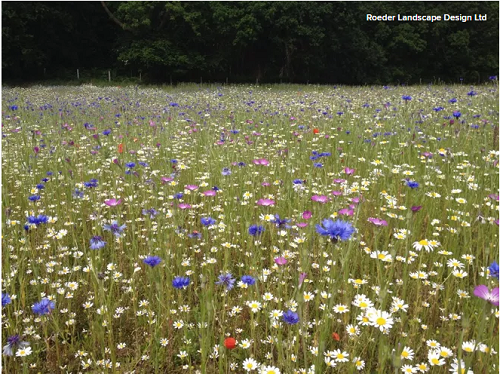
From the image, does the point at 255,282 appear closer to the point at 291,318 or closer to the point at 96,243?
the point at 291,318

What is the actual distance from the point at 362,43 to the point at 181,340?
2653cm

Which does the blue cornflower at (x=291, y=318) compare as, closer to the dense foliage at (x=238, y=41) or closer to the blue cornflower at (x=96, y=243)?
the blue cornflower at (x=96, y=243)

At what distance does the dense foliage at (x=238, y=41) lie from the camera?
22234 mm

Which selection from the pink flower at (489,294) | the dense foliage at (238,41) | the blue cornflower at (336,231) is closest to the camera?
the pink flower at (489,294)

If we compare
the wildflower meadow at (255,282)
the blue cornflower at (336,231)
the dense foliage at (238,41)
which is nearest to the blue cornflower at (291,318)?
the wildflower meadow at (255,282)

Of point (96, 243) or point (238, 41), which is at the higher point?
point (238, 41)

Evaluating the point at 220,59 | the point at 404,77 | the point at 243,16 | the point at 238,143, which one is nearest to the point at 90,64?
the point at 220,59

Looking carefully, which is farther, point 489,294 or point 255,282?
point 255,282

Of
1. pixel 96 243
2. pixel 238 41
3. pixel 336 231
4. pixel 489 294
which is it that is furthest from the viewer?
pixel 238 41

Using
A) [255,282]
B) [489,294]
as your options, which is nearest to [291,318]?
[255,282]

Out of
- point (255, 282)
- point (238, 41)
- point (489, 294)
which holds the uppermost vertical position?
point (238, 41)

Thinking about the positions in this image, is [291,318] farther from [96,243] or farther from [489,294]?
[96,243]

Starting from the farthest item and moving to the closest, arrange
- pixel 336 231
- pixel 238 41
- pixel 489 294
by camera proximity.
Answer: pixel 238 41 < pixel 336 231 < pixel 489 294

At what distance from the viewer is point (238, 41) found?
73.7 ft
